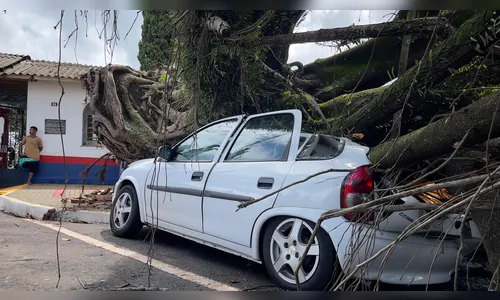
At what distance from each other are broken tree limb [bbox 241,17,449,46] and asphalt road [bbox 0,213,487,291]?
7.13ft

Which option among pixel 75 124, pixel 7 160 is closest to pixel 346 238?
pixel 75 124

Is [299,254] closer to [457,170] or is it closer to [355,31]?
[457,170]

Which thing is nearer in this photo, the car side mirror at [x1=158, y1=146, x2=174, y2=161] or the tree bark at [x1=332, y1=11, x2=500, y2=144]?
the tree bark at [x1=332, y1=11, x2=500, y2=144]

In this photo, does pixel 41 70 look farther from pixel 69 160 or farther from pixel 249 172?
pixel 249 172

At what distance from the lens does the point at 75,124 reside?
984 cm

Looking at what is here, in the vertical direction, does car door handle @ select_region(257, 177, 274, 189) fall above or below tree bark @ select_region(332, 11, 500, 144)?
below

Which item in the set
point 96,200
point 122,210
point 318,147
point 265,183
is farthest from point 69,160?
point 318,147

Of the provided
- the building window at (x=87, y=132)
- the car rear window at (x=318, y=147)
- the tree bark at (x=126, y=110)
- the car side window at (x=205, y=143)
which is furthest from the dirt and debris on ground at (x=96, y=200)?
the car rear window at (x=318, y=147)

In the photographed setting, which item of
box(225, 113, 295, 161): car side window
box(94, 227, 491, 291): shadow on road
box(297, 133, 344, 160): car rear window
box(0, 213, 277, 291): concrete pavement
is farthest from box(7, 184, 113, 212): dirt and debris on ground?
box(297, 133, 344, 160): car rear window

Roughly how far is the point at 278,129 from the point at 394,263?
4.47 ft

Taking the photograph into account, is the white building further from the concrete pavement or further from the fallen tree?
the fallen tree

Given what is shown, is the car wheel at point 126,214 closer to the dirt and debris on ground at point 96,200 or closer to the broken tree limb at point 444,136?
the dirt and debris on ground at point 96,200

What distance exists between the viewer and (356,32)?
3818 mm

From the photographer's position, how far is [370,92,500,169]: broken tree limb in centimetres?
265
